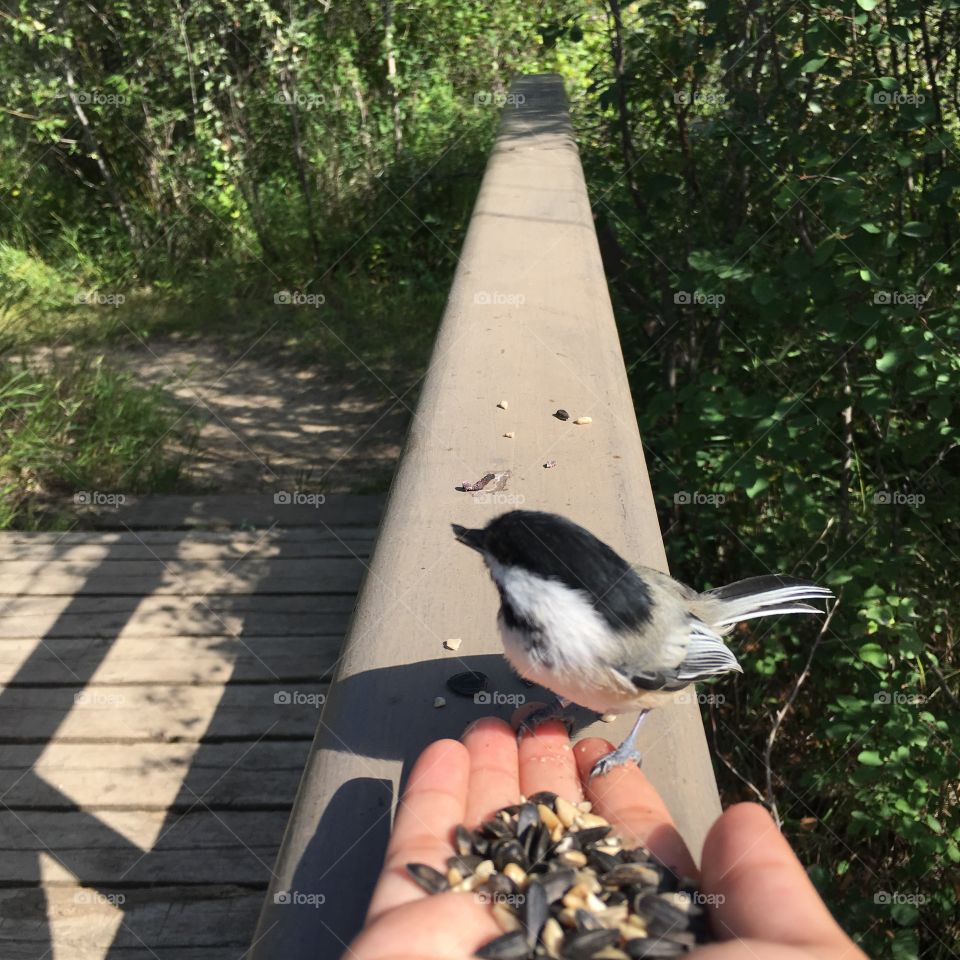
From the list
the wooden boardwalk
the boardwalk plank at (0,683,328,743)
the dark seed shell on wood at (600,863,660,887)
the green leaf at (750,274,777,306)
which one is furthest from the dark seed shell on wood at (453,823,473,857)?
the green leaf at (750,274,777,306)

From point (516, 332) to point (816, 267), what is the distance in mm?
1300

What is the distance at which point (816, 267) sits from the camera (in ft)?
10.8

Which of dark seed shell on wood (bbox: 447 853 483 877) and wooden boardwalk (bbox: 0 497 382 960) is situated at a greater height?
dark seed shell on wood (bbox: 447 853 483 877)

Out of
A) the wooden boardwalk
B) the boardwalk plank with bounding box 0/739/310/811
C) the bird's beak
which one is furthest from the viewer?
the boardwalk plank with bounding box 0/739/310/811

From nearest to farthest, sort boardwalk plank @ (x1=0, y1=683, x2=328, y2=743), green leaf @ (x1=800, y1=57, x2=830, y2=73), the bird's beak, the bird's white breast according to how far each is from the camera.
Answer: the bird's white breast < the bird's beak < green leaf @ (x1=800, y1=57, x2=830, y2=73) < boardwalk plank @ (x1=0, y1=683, x2=328, y2=743)

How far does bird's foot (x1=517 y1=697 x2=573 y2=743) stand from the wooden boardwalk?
1.34 meters

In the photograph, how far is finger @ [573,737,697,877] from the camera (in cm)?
132

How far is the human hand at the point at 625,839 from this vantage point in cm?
112

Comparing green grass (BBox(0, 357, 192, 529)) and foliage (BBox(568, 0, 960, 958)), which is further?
green grass (BBox(0, 357, 192, 529))

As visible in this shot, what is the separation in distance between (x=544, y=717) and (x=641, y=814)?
357mm

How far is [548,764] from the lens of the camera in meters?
1.57

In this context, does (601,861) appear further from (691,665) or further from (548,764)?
(691,665)

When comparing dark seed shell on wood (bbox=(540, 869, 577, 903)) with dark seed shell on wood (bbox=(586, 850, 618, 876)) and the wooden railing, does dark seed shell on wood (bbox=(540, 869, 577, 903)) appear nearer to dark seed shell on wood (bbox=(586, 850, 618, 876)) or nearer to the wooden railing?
dark seed shell on wood (bbox=(586, 850, 618, 876))

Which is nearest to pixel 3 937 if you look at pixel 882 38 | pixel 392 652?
pixel 392 652
